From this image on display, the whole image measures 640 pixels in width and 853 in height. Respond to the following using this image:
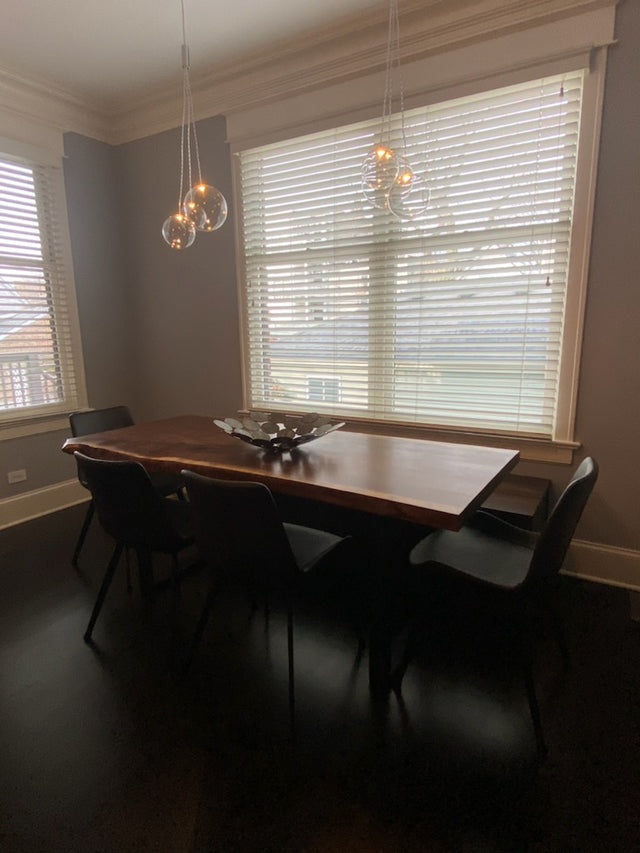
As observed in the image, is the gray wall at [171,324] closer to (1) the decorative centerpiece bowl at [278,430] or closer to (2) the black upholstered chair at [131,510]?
(1) the decorative centerpiece bowl at [278,430]

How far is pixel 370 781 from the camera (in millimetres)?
1375

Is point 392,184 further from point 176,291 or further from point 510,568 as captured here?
point 176,291

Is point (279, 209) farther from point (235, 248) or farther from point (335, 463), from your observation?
point (335, 463)

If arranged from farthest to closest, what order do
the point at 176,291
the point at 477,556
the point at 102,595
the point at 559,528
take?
the point at 176,291, the point at 102,595, the point at 477,556, the point at 559,528

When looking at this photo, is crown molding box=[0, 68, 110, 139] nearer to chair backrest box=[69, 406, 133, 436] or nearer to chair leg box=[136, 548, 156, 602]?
chair backrest box=[69, 406, 133, 436]

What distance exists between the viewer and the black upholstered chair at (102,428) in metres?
2.62

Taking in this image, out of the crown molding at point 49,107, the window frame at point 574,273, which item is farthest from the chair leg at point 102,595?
the crown molding at point 49,107

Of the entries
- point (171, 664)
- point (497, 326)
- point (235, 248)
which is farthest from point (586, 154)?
point (171, 664)

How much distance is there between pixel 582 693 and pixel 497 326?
5.66 feet

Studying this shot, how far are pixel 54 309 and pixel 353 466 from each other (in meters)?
2.88

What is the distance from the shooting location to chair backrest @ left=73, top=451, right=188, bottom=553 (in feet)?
5.49

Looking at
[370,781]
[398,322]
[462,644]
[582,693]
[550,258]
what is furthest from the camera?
[398,322]

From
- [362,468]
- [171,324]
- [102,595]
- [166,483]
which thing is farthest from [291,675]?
[171,324]

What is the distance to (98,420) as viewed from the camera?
2900 mm
